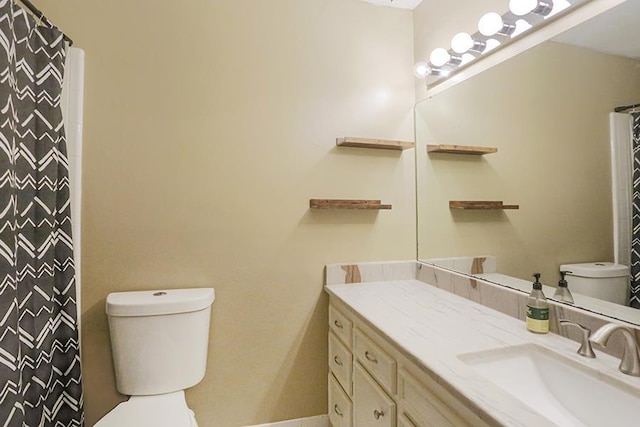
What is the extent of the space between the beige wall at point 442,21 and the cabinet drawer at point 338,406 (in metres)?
1.69

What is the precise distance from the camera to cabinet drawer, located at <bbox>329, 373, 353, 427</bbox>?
1.45 metres

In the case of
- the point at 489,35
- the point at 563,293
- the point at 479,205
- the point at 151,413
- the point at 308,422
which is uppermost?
the point at 489,35

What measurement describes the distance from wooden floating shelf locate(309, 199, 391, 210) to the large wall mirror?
0.41m

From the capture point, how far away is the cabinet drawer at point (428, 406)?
772 millimetres

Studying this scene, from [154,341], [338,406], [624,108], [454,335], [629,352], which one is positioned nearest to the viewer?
[629,352]

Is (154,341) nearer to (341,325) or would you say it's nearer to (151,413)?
(151,413)

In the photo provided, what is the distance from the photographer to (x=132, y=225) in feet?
5.01

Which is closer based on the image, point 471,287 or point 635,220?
point 635,220

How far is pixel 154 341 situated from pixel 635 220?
1.79m

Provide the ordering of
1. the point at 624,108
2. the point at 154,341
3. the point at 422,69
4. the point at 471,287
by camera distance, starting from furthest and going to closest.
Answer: the point at 422,69
the point at 471,287
the point at 154,341
the point at 624,108

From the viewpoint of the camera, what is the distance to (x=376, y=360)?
120 cm

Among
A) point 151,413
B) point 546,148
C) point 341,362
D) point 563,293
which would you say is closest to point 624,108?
point 546,148

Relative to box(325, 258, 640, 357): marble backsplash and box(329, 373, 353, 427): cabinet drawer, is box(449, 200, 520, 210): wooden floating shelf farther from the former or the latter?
box(329, 373, 353, 427): cabinet drawer

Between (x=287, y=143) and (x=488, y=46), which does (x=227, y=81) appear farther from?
(x=488, y=46)
